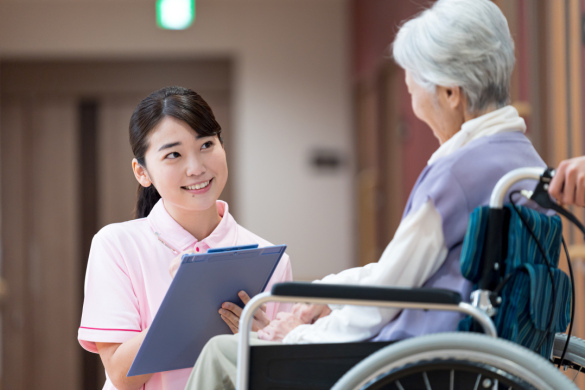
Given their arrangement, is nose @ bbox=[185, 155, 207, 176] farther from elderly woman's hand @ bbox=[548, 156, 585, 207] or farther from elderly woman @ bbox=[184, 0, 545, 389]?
elderly woman's hand @ bbox=[548, 156, 585, 207]

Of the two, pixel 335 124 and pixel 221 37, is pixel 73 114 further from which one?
pixel 335 124

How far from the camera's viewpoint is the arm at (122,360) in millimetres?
1439

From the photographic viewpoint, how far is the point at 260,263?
1.40 metres

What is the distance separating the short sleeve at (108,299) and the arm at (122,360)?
0.02 meters

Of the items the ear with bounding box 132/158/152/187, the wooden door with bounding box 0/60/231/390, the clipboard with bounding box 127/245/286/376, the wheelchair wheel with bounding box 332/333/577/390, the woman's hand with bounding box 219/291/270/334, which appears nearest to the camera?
the wheelchair wheel with bounding box 332/333/577/390

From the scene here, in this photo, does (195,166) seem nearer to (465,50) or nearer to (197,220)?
(197,220)

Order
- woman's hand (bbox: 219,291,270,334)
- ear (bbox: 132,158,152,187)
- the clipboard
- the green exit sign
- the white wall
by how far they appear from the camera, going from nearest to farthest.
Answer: the clipboard, woman's hand (bbox: 219,291,270,334), ear (bbox: 132,158,152,187), the green exit sign, the white wall

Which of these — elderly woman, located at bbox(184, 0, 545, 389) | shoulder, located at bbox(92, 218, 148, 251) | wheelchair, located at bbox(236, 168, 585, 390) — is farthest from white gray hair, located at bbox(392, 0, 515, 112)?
shoulder, located at bbox(92, 218, 148, 251)

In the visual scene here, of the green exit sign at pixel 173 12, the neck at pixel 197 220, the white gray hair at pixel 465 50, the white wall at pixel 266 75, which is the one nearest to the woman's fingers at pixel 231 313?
the neck at pixel 197 220

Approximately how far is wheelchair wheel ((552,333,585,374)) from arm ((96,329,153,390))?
31.1 inches

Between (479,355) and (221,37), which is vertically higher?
(221,37)

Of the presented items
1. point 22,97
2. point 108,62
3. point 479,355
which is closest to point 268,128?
point 108,62

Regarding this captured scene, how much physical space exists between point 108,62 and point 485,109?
5.58m

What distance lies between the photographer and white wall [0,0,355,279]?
6328mm
